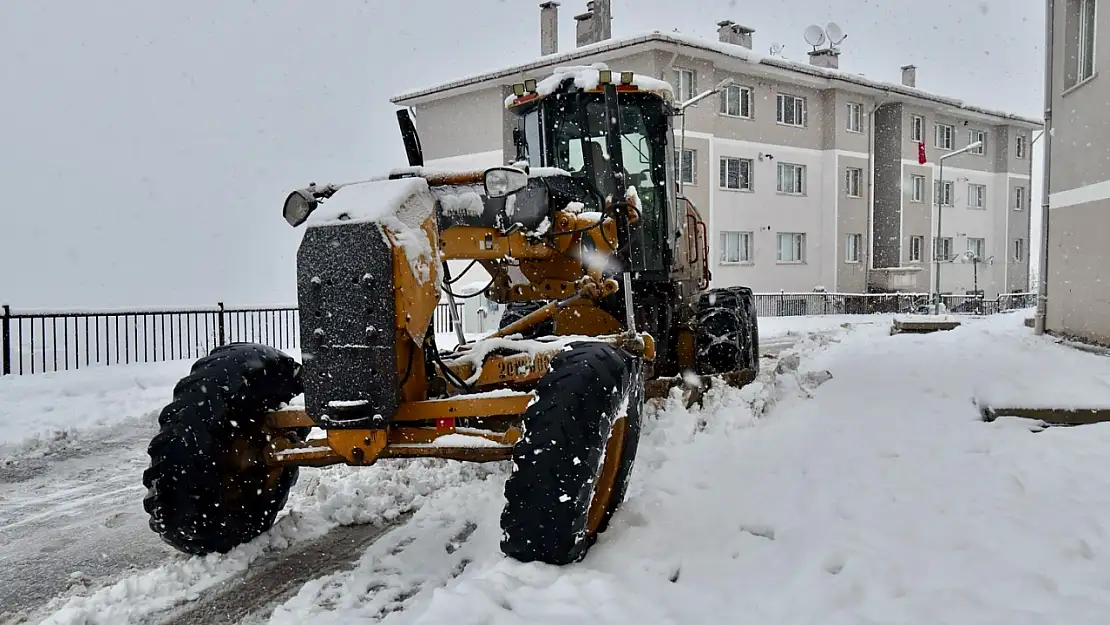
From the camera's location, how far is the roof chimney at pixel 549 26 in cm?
3055

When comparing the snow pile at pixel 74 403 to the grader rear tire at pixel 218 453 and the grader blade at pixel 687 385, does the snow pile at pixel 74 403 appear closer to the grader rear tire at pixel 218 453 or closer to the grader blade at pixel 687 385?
the grader rear tire at pixel 218 453

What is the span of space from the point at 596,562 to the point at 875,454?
98.0 inches

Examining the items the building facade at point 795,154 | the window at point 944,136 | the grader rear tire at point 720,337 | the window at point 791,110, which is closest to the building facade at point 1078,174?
the grader rear tire at point 720,337

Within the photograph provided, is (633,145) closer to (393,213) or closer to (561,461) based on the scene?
(393,213)

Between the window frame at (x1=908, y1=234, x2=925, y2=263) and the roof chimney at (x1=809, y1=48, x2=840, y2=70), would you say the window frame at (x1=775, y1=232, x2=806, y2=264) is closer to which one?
the window frame at (x1=908, y1=234, x2=925, y2=263)

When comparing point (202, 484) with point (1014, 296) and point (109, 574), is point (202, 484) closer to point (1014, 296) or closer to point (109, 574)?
point (109, 574)

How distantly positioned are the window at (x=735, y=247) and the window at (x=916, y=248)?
932cm

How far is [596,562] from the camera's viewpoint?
3854 millimetres

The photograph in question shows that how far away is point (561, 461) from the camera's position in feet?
11.8

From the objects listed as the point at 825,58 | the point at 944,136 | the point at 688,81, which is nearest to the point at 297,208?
the point at 688,81

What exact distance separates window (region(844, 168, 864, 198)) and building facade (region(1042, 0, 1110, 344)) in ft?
72.9

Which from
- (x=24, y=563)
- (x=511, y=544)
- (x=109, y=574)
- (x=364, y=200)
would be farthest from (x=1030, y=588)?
(x=24, y=563)

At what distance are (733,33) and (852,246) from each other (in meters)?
9.64

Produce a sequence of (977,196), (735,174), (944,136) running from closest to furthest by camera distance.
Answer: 1. (735,174)
2. (944,136)
3. (977,196)
